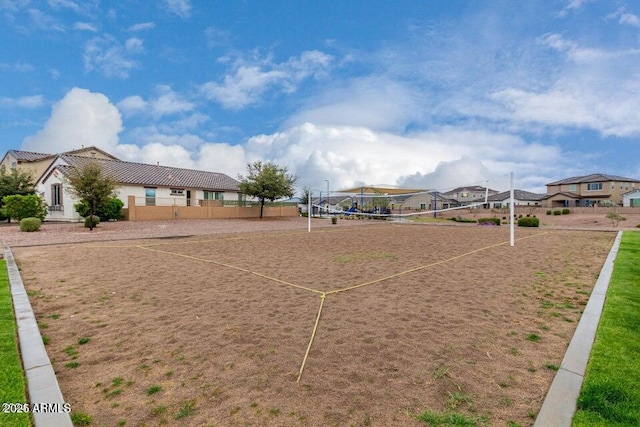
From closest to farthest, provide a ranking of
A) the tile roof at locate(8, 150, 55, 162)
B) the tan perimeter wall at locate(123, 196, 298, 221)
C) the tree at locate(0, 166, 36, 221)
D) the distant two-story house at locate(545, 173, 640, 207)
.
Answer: the tree at locate(0, 166, 36, 221), the tan perimeter wall at locate(123, 196, 298, 221), the tile roof at locate(8, 150, 55, 162), the distant two-story house at locate(545, 173, 640, 207)

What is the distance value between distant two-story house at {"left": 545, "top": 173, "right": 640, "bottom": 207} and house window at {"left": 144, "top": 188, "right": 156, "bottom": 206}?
204ft

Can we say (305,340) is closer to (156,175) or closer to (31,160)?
(156,175)

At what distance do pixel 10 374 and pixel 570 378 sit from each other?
4.79 meters

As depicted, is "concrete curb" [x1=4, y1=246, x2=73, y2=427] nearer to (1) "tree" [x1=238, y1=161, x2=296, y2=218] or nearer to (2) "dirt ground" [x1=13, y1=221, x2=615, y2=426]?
(2) "dirt ground" [x1=13, y1=221, x2=615, y2=426]

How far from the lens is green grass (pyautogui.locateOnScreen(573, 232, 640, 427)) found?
7.57 ft

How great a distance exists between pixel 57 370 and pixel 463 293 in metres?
5.53

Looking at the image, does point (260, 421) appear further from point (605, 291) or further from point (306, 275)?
point (605, 291)

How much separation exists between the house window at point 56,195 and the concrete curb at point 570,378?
1276 inches

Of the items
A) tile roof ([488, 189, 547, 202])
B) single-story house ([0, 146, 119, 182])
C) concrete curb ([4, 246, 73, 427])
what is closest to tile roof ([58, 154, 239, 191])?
single-story house ([0, 146, 119, 182])

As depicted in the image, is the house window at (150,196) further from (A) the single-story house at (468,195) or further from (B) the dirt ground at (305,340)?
(A) the single-story house at (468,195)

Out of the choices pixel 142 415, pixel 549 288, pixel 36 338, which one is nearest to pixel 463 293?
pixel 549 288

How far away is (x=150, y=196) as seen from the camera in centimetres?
2952

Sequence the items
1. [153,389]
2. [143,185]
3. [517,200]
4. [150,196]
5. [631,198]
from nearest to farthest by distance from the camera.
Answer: [153,389] < [143,185] < [150,196] < [631,198] < [517,200]

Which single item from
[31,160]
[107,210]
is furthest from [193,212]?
[31,160]
